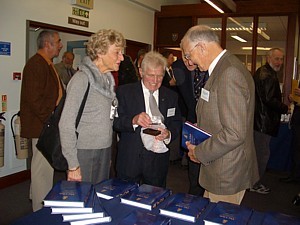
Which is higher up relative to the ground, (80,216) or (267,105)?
(267,105)

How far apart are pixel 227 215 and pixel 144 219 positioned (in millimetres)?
343

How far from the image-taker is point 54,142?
75.3 inches

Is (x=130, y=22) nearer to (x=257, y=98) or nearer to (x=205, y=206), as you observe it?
(x=257, y=98)

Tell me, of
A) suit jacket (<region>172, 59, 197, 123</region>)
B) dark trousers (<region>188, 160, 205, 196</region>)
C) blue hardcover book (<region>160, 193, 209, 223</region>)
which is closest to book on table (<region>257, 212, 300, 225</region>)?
blue hardcover book (<region>160, 193, 209, 223</region>)

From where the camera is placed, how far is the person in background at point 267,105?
4039mm

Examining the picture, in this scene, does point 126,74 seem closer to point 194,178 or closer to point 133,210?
point 194,178

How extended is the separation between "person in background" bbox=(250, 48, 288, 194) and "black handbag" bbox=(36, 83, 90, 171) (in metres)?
2.78

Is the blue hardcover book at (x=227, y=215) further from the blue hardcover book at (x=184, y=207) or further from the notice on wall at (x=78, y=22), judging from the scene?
the notice on wall at (x=78, y=22)

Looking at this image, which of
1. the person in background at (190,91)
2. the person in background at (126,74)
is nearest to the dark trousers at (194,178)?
the person in background at (190,91)

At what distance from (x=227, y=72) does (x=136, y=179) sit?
1.07 meters

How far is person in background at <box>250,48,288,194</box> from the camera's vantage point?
404 centimetres

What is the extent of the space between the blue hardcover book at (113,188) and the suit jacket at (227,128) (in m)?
0.41

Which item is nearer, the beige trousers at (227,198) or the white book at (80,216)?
the white book at (80,216)

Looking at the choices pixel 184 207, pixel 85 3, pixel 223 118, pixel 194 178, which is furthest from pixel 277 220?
pixel 85 3
